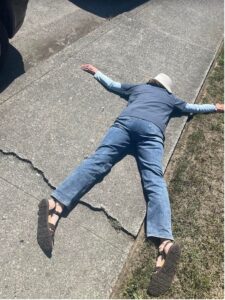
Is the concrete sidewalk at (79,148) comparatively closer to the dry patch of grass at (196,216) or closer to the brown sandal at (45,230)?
the brown sandal at (45,230)

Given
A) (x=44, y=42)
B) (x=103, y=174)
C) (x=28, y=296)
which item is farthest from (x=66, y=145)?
(x=44, y=42)

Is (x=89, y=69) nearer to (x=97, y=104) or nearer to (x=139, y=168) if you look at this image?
(x=97, y=104)

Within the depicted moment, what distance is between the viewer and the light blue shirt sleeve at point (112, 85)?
6.08 m

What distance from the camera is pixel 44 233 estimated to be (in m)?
4.08

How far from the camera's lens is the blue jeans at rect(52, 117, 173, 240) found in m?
4.46

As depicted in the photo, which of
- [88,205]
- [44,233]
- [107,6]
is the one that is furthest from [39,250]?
[107,6]

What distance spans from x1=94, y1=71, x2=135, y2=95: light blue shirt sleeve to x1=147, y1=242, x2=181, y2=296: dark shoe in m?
2.78

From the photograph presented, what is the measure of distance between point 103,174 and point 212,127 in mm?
2147

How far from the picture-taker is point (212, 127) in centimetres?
608

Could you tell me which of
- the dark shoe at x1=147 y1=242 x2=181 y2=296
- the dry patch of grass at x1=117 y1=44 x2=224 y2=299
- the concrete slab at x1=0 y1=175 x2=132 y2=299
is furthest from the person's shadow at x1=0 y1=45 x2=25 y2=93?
the dark shoe at x1=147 y1=242 x2=181 y2=296

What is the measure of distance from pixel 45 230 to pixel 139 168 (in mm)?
1616

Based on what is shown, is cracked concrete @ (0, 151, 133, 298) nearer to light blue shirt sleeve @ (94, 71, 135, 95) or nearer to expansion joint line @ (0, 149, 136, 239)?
expansion joint line @ (0, 149, 136, 239)

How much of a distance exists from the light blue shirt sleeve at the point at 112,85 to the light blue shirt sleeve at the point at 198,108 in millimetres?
923

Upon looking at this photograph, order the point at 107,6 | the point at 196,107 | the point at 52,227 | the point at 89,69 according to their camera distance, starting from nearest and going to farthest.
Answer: the point at 52,227
the point at 196,107
the point at 89,69
the point at 107,6
